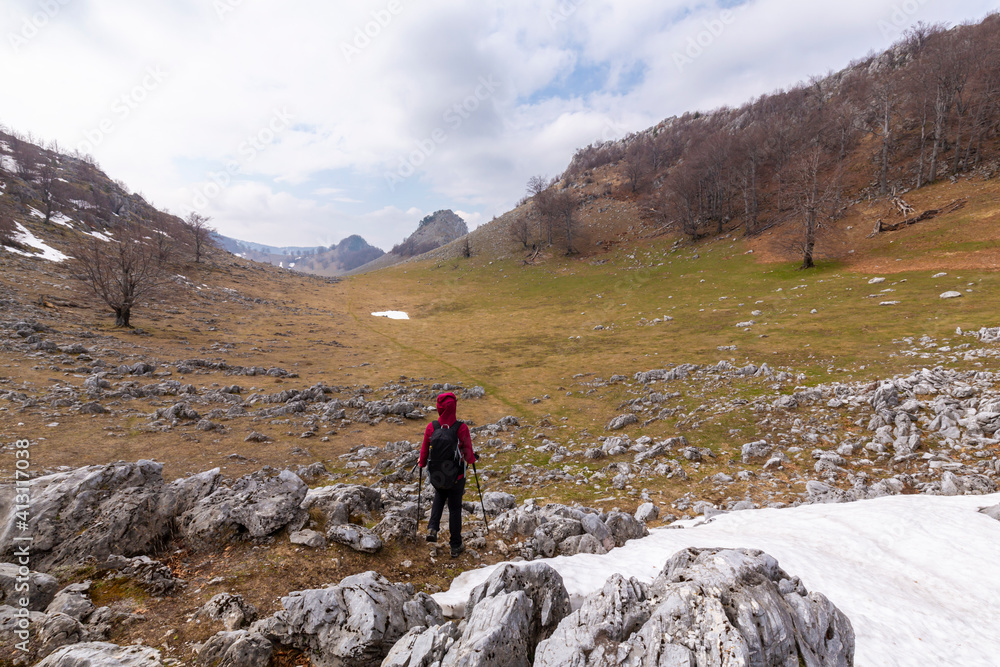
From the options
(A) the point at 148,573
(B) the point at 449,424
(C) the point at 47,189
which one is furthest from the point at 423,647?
→ (C) the point at 47,189

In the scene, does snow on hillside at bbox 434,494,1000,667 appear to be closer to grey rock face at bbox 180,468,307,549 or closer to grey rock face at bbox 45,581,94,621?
grey rock face at bbox 180,468,307,549

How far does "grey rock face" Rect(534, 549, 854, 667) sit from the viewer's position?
15.0ft

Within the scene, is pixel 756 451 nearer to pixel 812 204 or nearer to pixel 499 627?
pixel 499 627

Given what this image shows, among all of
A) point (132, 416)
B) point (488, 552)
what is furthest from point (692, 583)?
point (132, 416)

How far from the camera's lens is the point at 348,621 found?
5.39m

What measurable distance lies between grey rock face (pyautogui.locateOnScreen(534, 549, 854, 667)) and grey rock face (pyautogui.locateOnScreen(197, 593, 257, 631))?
4.48m

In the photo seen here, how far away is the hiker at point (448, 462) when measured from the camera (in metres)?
8.41

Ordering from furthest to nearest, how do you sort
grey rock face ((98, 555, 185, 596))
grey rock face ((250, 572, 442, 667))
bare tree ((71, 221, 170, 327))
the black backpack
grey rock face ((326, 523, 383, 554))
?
bare tree ((71, 221, 170, 327)) → the black backpack → grey rock face ((326, 523, 383, 554)) → grey rock face ((98, 555, 185, 596)) → grey rock face ((250, 572, 442, 667))

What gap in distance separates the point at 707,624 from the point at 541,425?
15354mm

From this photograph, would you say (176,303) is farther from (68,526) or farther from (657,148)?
(657,148)

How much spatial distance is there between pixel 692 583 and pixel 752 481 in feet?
30.2

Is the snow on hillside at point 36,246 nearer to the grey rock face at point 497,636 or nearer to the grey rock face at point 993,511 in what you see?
the grey rock face at point 497,636

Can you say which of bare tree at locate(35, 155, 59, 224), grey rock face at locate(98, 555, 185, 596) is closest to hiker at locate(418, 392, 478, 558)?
grey rock face at locate(98, 555, 185, 596)

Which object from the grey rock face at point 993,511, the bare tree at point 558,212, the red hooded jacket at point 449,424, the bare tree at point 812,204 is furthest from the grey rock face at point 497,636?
the bare tree at point 558,212
